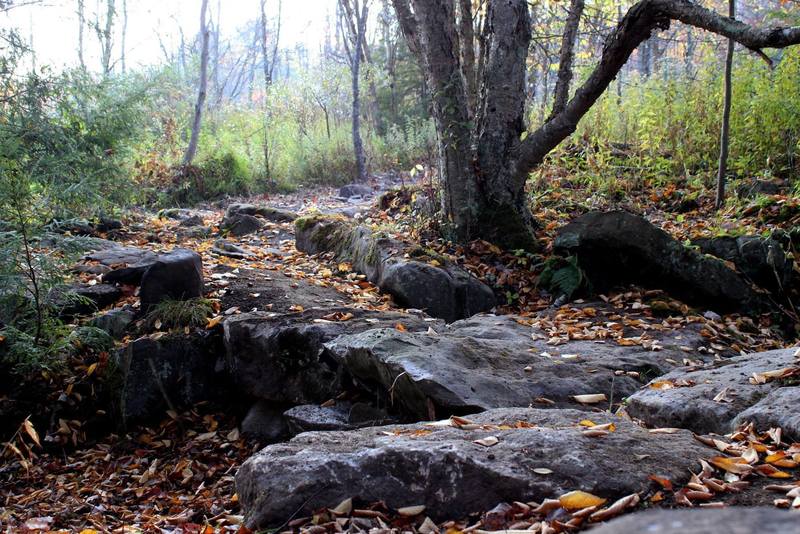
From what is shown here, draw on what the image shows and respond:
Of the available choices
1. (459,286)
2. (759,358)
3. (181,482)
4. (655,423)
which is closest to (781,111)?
(459,286)

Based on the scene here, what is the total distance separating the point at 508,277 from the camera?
6785 millimetres

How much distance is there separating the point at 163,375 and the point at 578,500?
358cm

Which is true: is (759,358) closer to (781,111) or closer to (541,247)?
(541,247)

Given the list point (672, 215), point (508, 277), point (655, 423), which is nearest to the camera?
point (655, 423)

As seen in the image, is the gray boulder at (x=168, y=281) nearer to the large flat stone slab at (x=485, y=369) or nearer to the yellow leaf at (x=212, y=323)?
the yellow leaf at (x=212, y=323)

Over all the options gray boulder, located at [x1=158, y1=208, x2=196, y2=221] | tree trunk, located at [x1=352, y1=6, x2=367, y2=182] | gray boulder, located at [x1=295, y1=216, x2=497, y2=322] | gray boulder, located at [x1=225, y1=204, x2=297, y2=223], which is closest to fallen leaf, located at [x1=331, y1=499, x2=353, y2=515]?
gray boulder, located at [x1=295, y1=216, x2=497, y2=322]

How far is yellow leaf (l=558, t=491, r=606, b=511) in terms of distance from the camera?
2.14 metres

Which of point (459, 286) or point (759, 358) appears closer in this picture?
point (759, 358)

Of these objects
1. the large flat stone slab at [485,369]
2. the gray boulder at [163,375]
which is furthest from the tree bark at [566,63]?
the gray boulder at [163,375]

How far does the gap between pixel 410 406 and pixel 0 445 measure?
2913 mm

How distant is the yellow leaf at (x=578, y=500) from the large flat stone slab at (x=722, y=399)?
102 cm

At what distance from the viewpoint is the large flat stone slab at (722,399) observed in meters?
2.88

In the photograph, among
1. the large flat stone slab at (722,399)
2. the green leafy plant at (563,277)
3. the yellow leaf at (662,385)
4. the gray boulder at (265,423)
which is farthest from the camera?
the green leafy plant at (563,277)

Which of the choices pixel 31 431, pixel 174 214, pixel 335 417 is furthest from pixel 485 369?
pixel 174 214
